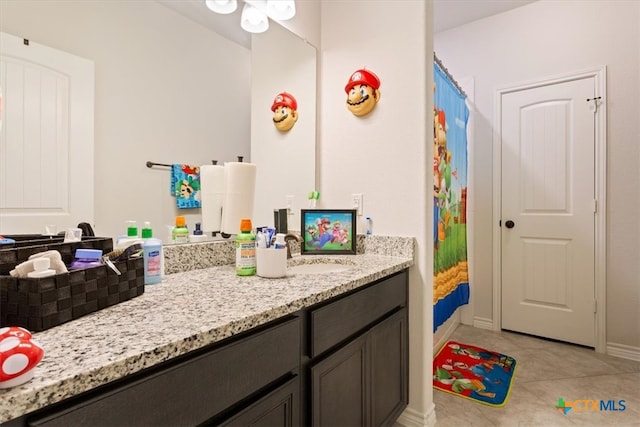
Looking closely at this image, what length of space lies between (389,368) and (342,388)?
39 cm

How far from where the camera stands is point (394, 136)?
1746 mm

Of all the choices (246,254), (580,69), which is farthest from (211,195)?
(580,69)

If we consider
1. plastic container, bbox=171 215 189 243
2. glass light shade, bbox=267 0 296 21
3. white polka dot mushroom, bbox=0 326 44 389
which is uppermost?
glass light shade, bbox=267 0 296 21

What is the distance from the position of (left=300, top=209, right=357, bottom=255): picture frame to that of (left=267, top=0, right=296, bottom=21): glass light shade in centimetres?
102

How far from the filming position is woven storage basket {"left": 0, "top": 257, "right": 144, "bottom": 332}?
652 millimetres

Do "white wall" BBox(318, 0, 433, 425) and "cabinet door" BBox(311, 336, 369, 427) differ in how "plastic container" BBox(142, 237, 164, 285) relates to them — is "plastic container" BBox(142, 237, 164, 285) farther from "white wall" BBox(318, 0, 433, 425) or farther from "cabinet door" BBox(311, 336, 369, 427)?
"white wall" BBox(318, 0, 433, 425)

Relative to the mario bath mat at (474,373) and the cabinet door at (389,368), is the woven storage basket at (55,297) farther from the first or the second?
the mario bath mat at (474,373)

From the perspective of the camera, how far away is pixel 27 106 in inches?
36.9

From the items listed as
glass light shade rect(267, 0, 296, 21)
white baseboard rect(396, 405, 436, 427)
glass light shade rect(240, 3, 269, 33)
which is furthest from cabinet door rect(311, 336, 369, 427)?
glass light shade rect(267, 0, 296, 21)

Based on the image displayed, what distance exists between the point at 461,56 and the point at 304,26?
6.33 feet

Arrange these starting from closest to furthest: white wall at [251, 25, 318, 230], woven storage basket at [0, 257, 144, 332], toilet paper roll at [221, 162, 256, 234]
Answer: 1. woven storage basket at [0, 257, 144, 332]
2. toilet paper roll at [221, 162, 256, 234]
3. white wall at [251, 25, 318, 230]

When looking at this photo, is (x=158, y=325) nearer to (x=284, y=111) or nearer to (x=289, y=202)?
(x=289, y=202)

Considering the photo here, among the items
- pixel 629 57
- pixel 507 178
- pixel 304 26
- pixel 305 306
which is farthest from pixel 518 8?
pixel 305 306

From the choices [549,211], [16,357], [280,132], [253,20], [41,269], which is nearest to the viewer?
[16,357]
